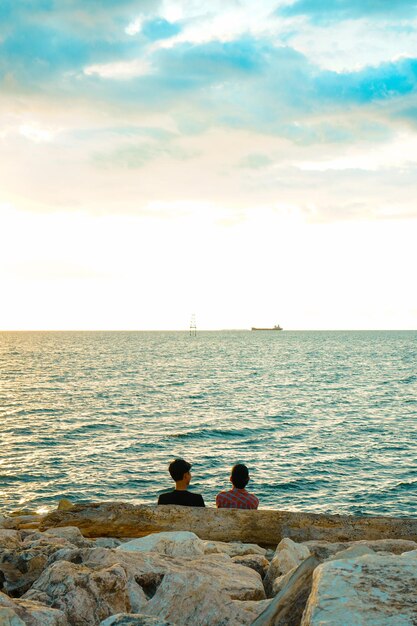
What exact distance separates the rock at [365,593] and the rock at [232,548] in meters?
4.11

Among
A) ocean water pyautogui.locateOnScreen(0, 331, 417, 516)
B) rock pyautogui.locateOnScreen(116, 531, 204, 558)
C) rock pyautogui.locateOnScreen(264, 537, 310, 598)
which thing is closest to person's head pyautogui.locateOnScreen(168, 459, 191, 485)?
rock pyautogui.locateOnScreen(116, 531, 204, 558)

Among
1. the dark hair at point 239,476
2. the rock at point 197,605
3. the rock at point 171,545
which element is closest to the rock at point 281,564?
the rock at point 171,545

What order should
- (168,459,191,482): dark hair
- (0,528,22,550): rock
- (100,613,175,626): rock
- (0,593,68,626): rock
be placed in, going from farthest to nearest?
(168,459,191,482): dark hair
(0,528,22,550): rock
(0,593,68,626): rock
(100,613,175,626): rock

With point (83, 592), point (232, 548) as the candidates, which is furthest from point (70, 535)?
point (83, 592)

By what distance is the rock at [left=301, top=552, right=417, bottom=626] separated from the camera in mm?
2896

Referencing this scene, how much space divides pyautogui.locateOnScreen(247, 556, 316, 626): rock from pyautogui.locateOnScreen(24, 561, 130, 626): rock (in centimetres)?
124

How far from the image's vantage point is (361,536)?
27.2 feet

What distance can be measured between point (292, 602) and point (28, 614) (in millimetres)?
1719

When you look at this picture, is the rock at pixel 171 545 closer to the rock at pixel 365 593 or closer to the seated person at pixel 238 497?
the seated person at pixel 238 497

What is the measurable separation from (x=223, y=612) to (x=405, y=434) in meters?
34.1

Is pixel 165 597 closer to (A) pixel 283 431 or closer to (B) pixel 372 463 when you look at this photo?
(B) pixel 372 463

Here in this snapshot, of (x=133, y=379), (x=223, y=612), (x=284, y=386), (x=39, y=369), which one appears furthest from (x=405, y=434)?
(x=39, y=369)

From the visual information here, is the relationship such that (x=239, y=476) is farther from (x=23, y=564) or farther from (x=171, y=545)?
(x=23, y=564)

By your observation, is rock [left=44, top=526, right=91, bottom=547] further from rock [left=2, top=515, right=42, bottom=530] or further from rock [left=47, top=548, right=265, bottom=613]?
rock [left=47, top=548, right=265, bottom=613]
